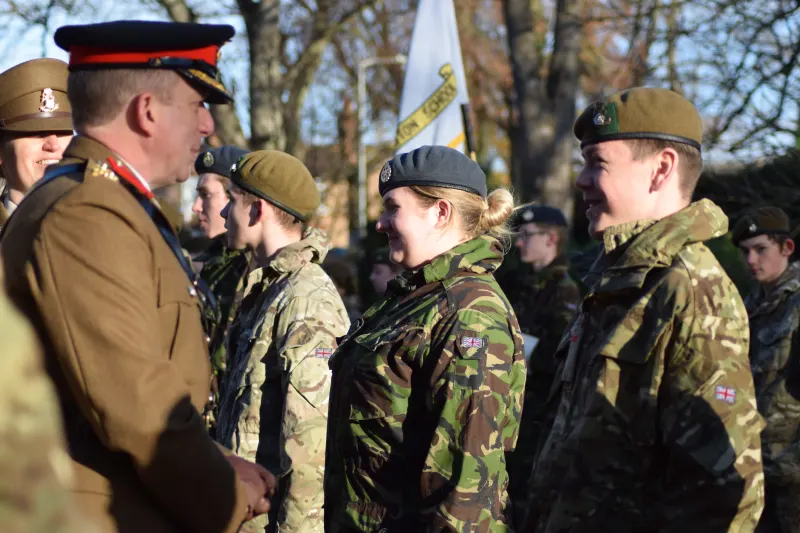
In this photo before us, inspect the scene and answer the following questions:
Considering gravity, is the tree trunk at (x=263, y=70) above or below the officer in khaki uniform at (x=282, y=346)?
above

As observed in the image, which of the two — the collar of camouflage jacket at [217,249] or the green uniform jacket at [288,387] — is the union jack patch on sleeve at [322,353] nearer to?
the green uniform jacket at [288,387]

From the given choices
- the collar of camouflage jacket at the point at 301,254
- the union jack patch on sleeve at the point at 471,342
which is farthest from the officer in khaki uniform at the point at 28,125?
the union jack patch on sleeve at the point at 471,342

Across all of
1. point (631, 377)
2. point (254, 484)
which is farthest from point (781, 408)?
point (254, 484)

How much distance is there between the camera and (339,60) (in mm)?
30438

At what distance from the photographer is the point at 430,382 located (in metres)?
3.18

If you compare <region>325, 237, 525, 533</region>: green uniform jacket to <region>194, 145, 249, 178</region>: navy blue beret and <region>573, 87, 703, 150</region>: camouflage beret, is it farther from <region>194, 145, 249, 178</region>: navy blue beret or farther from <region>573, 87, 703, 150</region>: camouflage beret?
<region>194, 145, 249, 178</region>: navy blue beret

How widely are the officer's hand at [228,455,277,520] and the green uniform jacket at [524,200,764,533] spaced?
1047mm

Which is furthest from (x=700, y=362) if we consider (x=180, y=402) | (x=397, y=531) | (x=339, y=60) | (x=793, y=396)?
(x=339, y=60)

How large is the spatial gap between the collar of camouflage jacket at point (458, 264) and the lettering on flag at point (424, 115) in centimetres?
550

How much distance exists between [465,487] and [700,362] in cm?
79

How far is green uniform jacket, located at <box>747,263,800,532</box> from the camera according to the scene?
21.7 ft

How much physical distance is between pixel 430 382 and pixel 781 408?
14.2ft

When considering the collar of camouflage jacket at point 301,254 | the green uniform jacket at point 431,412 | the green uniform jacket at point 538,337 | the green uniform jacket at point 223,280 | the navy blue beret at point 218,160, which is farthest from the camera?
the green uniform jacket at point 538,337

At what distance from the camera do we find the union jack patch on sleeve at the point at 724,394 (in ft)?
9.39
